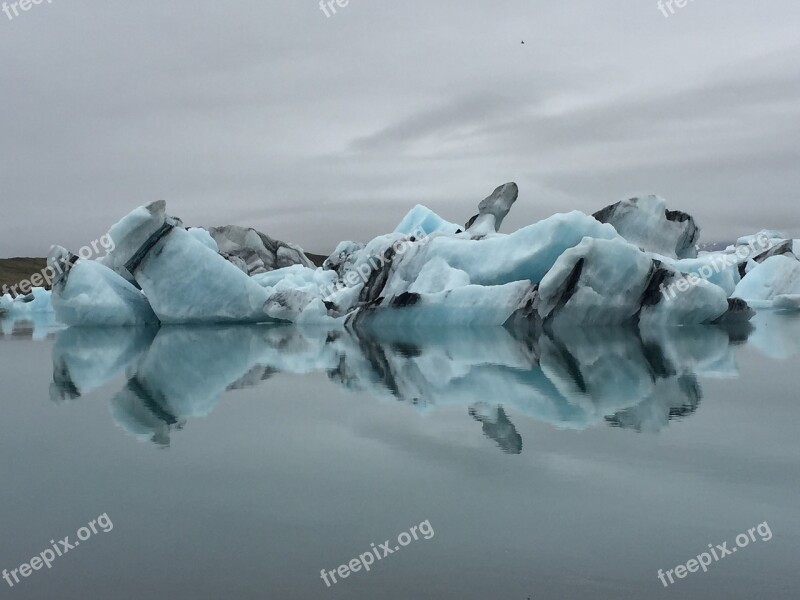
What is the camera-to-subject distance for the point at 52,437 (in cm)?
566

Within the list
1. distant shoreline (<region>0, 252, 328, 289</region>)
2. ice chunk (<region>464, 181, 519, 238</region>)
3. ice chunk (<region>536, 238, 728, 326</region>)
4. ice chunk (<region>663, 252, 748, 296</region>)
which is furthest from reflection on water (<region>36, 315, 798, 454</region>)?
distant shoreline (<region>0, 252, 328, 289</region>)

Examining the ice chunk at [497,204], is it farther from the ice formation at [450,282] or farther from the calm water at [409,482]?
the calm water at [409,482]

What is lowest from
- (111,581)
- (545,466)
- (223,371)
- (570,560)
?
(223,371)

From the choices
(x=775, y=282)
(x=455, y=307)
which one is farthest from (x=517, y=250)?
(x=775, y=282)

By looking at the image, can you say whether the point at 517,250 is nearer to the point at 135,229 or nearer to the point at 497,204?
the point at 497,204

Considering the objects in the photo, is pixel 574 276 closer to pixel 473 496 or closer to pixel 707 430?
pixel 707 430

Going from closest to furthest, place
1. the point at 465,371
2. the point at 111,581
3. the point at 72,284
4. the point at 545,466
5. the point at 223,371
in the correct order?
1. the point at 111,581
2. the point at 545,466
3. the point at 465,371
4. the point at 223,371
5. the point at 72,284

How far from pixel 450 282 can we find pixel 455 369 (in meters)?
9.08

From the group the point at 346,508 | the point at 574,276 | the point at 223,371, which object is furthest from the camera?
the point at 574,276

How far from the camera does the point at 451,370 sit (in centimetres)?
918

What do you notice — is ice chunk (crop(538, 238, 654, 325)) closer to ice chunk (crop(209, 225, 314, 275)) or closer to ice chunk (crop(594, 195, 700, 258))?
ice chunk (crop(594, 195, 700, 258))

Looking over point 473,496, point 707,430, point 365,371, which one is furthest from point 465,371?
point 473,496

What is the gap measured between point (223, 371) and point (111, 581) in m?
6.90

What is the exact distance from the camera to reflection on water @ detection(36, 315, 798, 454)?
624 cm
